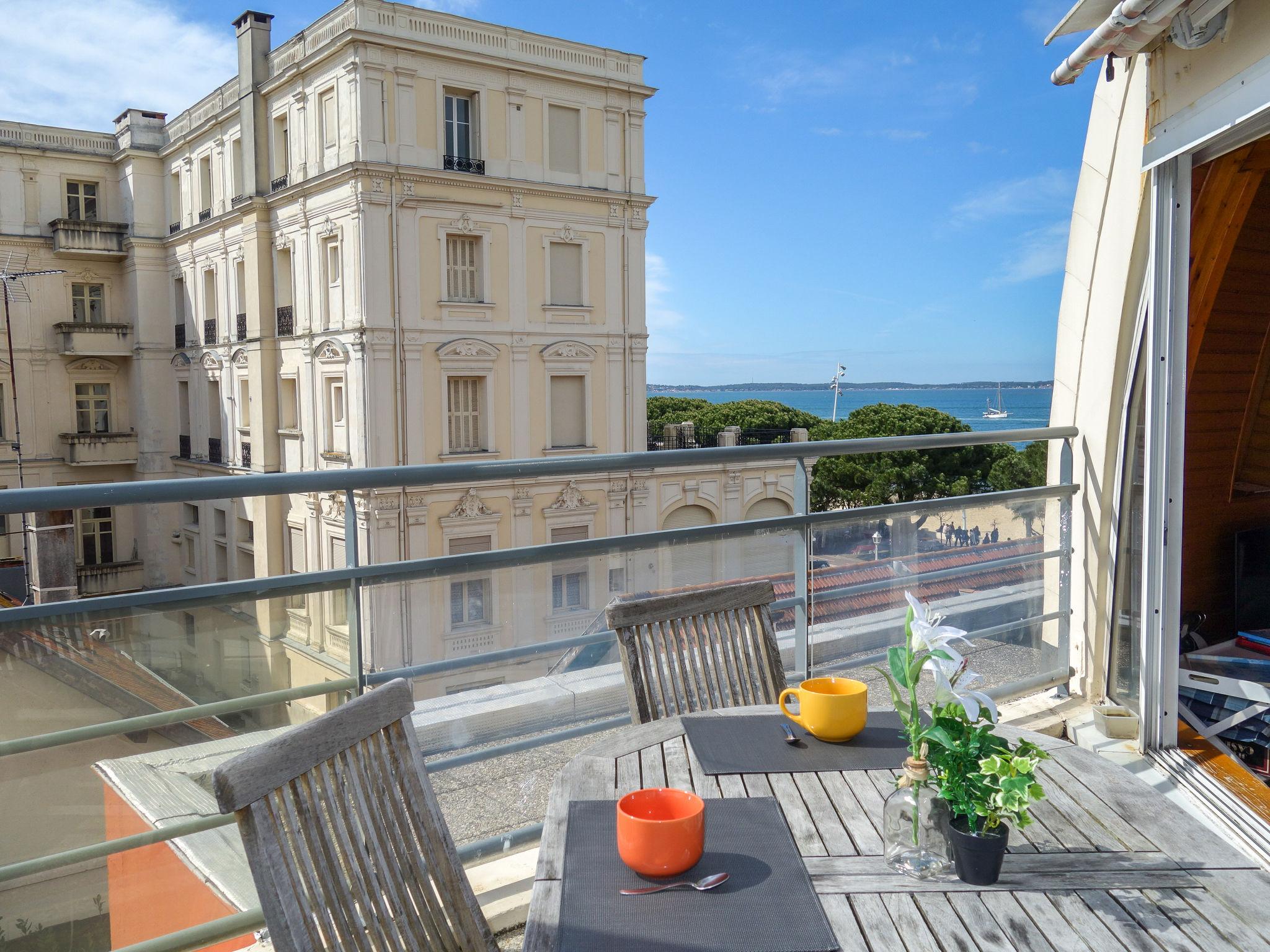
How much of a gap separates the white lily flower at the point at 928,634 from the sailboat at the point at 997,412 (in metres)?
74.0

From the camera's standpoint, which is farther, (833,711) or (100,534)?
(100,534)

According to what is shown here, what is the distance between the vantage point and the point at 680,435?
3022cm

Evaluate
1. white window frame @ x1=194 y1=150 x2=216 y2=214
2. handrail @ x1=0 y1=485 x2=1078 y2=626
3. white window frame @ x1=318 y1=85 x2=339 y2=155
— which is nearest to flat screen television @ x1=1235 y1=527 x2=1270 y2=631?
handrail @ x1=0 y1=485 x2=1078 y2=626

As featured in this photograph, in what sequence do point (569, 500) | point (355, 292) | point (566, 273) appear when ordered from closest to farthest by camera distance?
point (355, 292), point (566, 273), point (569, 500)

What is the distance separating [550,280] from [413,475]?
74.0ft

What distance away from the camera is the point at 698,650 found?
1893 millimetres

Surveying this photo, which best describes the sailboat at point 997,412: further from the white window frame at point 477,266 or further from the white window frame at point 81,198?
the white window frame at point 81,198

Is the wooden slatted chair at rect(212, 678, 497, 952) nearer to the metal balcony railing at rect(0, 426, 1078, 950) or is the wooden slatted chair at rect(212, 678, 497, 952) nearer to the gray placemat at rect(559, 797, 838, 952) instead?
the gray placemat at rect(559, 797, 838, 952)

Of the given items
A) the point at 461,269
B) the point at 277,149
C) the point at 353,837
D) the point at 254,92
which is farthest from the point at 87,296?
the point at 353,837

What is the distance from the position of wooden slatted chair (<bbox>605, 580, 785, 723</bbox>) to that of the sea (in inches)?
2929

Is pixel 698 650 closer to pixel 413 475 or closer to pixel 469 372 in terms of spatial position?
pixel 413 475

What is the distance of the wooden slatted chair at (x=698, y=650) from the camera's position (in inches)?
70.9

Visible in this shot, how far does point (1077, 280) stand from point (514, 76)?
70.8ft

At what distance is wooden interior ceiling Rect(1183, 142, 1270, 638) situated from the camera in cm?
343
